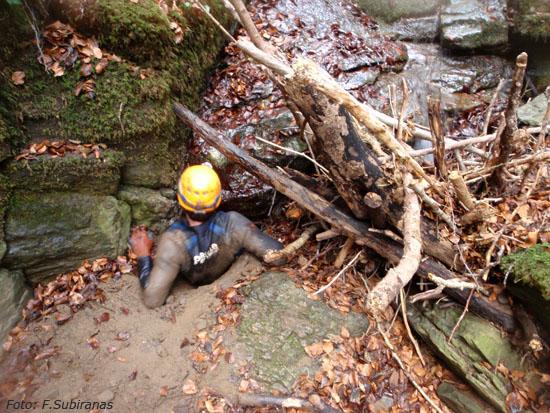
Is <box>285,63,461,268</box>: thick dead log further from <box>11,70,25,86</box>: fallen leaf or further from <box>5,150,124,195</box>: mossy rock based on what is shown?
<box>11,70,25,86</box>: fallen leaf

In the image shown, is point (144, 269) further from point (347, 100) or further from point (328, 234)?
point (347, 100)

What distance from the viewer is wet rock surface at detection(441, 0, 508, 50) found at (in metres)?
6.94

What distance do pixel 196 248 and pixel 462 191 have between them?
304cm

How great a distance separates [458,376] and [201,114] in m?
4.89

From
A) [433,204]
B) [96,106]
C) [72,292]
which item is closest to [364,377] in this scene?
[433,204]

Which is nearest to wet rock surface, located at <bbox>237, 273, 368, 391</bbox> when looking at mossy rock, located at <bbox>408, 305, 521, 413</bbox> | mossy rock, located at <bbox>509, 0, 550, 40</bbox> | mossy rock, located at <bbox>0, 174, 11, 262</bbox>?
mossy rock, located at <bbox>408, 305, 521, 413</bbox>

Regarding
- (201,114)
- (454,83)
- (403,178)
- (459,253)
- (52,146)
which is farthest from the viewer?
(454,83)

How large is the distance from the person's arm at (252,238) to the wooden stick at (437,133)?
2.05 m

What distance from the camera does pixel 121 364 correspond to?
352 centimetres

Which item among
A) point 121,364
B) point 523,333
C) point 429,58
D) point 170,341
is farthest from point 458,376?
point 429,58

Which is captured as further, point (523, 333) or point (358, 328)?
point (358, 328)

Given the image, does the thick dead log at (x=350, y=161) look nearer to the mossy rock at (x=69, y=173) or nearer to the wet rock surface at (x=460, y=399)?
the wet rock surface at (x=460, y=399)

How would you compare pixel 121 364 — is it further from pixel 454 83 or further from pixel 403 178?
pixel 454 83

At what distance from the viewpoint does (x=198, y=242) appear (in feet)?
13.7
